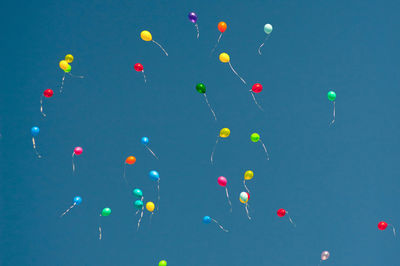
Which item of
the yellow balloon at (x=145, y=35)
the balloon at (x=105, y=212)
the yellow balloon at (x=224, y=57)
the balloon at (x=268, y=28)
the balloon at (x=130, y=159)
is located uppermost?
the balloon at (x=268, y=28)

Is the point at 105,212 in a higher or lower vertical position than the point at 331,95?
lower

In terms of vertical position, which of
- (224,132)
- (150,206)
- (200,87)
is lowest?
(150,206)

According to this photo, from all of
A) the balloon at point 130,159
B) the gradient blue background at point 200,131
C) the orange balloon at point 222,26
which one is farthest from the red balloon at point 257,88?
the balloon at point 130,159

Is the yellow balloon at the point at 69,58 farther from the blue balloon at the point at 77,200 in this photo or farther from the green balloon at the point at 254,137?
the green balloon at the point at 254,137

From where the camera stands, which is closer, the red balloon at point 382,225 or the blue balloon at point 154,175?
the blue balloon at point 154,175

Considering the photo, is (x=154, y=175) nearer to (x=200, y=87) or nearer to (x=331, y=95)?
(x=200, y=87)

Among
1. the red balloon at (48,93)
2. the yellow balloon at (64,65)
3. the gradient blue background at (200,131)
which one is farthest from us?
the gradient blue background at (200,131)

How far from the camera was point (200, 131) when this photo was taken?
8.38 ft

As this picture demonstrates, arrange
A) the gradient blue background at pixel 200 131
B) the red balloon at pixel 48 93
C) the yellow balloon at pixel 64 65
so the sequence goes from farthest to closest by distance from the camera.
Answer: the gradient blue background at pixel 200 131
the red balloon at pixel 48 93
the yellow balloon at pixel 64 65

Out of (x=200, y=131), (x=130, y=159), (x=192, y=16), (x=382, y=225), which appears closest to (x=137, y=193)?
(x=130, y=159)

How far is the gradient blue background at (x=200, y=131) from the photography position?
2502mm

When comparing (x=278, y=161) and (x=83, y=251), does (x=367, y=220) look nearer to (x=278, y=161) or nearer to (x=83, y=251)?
(x=278, y=161)

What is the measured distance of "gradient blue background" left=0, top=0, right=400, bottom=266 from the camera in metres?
2.50

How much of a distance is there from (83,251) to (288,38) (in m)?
1.45
